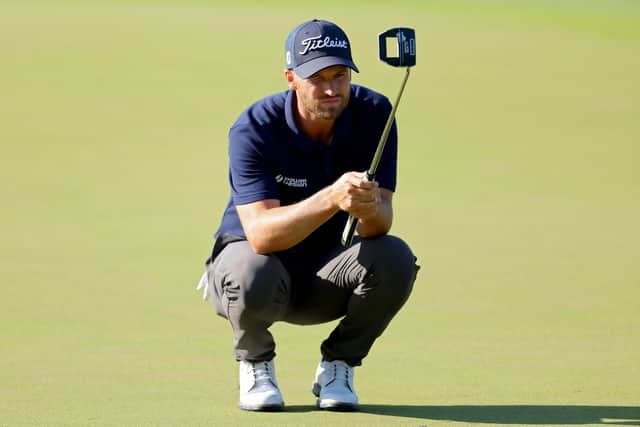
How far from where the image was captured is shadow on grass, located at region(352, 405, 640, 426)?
375 cm

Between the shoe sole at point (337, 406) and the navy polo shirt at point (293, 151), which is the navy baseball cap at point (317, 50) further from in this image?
the shoe sole at point (337, 406)

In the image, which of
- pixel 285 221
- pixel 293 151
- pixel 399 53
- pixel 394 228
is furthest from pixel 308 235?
pixel 394 228

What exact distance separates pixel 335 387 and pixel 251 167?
27.3 inches

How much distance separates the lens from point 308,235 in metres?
3.93

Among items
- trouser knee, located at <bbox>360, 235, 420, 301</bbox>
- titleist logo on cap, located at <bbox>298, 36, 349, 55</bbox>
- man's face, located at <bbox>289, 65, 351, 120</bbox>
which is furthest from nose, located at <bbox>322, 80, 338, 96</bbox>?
trouser knee, located at <bbox>360, 235, 420, 301</bbox>

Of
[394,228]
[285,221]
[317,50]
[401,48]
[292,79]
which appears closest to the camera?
[401,48]

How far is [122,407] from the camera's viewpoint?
3.86m

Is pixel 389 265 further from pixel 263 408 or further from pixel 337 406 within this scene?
pixel 263 408

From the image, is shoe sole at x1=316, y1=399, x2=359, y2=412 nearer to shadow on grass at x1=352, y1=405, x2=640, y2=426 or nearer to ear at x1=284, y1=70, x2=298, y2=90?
shadow on grass at x1=352, y1=405, x2=640, y2=426

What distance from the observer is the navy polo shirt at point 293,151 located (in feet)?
13.1

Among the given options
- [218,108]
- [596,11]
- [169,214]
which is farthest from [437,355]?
[596,11]

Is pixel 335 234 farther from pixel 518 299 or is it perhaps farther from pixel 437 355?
pixel 518 299

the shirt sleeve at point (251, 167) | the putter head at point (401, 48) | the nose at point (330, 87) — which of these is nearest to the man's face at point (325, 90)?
the nose at point (330, 87)

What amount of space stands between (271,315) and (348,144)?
0.56 metres
